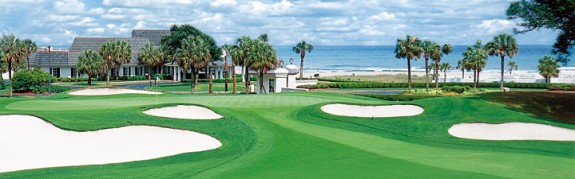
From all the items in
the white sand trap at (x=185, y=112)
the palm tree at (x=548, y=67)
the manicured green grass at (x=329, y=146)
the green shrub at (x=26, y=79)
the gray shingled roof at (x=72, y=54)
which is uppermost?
the gray shingled roof at (x=72, y=54)

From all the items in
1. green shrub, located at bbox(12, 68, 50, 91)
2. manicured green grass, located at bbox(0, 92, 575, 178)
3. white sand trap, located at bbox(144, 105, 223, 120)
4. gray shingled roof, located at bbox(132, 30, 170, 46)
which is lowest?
manicured green grass, located at bbox(0, 92, 575, 178)

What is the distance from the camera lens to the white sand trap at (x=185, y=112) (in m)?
37.3

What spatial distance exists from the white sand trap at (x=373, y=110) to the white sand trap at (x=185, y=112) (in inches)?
307

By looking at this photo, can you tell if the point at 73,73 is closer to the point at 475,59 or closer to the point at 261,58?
the point at 261,58

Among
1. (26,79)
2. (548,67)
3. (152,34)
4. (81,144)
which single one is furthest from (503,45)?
(152,34)

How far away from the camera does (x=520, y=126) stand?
35750 millimetres

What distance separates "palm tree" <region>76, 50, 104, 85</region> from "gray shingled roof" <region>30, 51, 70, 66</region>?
13839 millimetres

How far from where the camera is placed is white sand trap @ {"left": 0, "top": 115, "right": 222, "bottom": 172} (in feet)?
81.3

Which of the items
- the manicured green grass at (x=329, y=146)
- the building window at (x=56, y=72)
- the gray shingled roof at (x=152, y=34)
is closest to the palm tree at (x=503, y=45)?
the manicured green grass at (x=329, y=146)

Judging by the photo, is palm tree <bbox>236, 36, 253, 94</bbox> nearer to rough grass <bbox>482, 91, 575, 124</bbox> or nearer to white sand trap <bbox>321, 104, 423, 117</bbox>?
white sand trap <bbox>321, 104, 423, 117</bbox>

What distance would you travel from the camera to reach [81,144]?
1082 inches

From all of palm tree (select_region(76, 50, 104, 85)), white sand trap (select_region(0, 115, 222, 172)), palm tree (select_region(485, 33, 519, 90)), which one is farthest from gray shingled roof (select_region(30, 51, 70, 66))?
white sand trap (select_region(0, 115, 222, 172))

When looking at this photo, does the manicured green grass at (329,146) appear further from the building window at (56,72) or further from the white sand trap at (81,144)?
the building window at (56,72)

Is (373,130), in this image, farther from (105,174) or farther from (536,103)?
(105,174)
